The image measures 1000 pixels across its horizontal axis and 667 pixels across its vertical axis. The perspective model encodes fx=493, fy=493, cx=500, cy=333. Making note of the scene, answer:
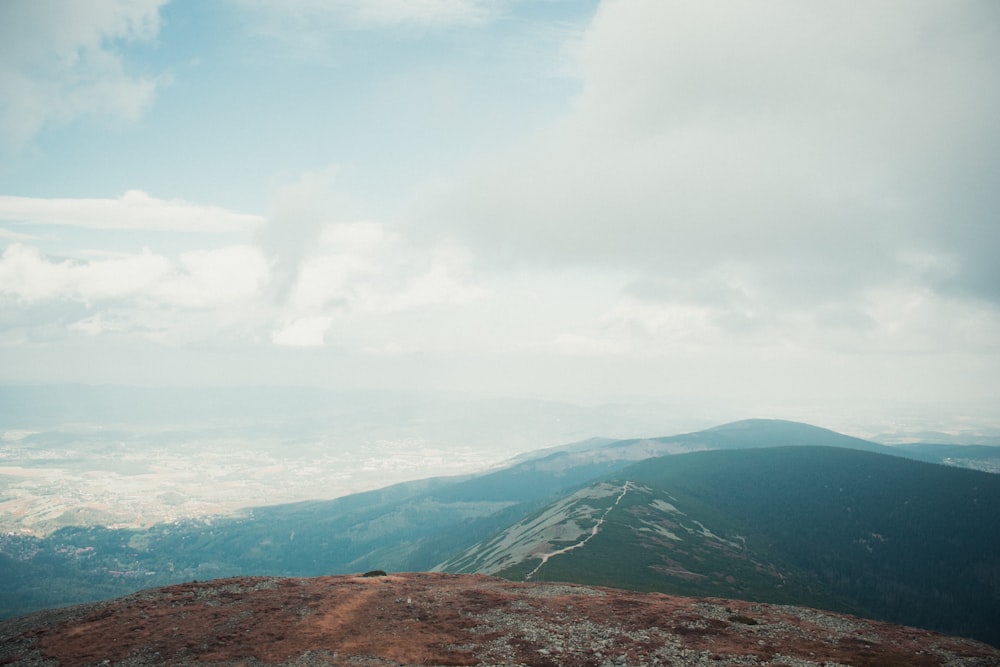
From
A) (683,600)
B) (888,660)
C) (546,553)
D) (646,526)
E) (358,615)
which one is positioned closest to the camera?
(888,660)

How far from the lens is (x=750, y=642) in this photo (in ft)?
160

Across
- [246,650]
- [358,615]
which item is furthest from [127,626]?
[358,615]

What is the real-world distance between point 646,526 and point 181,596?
530 feet

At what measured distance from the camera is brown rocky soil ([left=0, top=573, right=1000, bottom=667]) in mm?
45062

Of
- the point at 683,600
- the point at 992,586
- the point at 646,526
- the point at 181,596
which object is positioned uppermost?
the point at 181,596

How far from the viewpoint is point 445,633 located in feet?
167

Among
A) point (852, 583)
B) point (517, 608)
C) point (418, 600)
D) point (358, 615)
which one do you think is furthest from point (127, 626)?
point (852, 583)

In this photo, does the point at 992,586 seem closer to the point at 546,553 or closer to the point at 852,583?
the point at 852,583

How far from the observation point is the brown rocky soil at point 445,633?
1774 inches

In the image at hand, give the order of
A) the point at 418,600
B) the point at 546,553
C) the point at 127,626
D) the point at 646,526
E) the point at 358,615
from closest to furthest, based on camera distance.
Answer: the point at 127,626 → the point at 358,615 → the point at 418,600 → the point at 546,553 → the point at 646,526

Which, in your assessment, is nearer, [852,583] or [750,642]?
[750,642]

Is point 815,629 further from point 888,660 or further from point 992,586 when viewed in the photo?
point 992,586

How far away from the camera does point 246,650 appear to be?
4656 cm

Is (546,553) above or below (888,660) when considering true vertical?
below
